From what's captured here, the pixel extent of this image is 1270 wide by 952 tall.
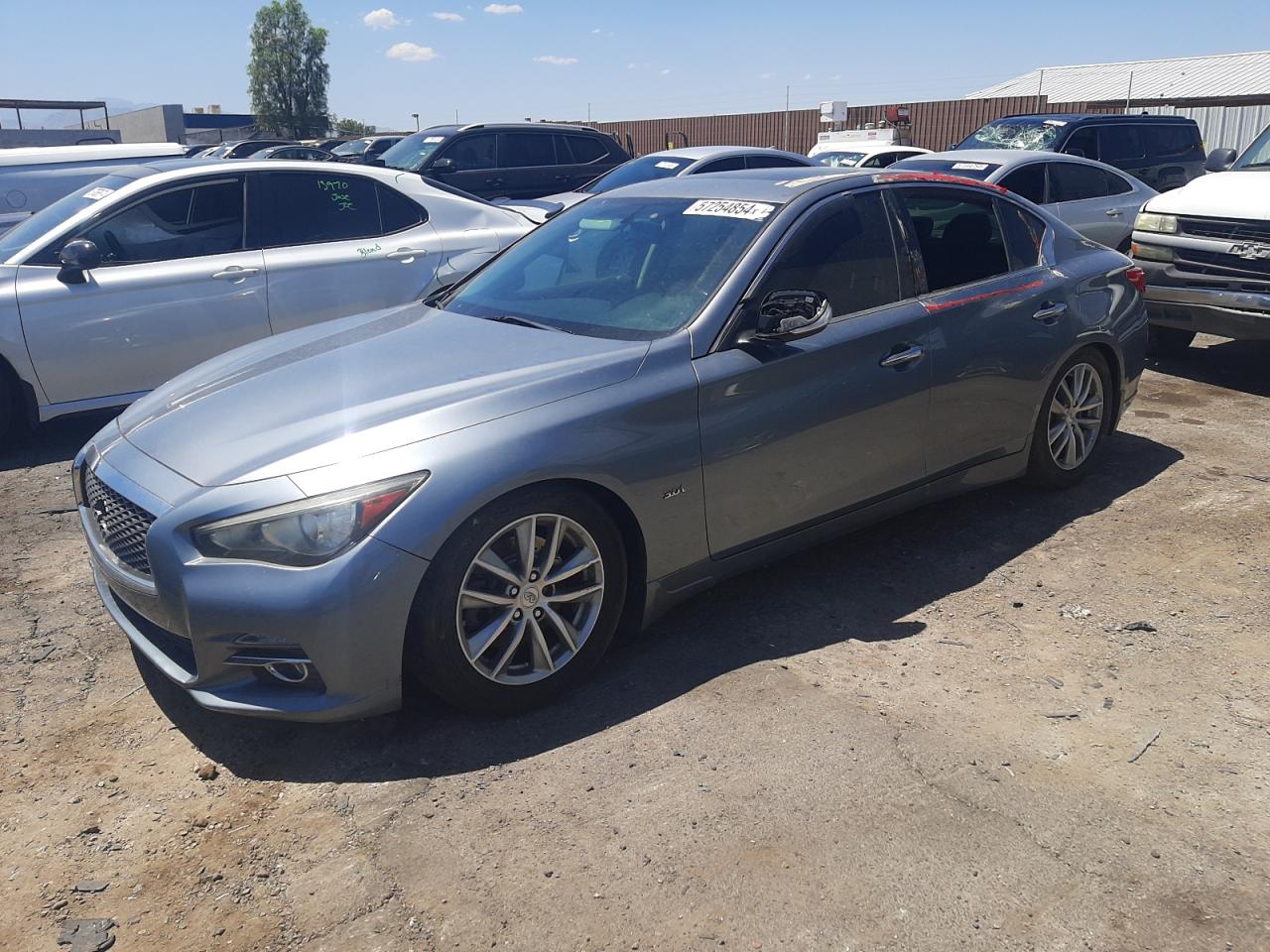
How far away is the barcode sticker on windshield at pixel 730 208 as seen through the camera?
4117 millimetres

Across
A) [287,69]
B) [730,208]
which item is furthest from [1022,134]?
[287,69]

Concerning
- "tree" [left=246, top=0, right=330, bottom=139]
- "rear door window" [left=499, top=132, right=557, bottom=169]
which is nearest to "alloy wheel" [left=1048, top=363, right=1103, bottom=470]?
"rear door window" [left=499, top=132, right=557, bottom=169]

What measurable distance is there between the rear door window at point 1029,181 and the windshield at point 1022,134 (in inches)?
93.9

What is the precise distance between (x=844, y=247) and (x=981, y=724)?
1.94 m

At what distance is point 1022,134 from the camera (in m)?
12.3

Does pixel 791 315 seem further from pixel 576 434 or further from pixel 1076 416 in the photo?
pixel 1076 416

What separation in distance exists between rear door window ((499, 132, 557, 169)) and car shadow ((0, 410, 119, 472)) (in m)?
7.92

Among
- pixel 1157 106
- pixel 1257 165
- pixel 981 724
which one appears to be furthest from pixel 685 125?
pixel 981 724

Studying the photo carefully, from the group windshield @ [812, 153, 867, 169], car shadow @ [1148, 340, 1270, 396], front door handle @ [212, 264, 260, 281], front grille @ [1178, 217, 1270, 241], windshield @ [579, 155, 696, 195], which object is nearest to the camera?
front door handle @ [212, 264, 260, 281]

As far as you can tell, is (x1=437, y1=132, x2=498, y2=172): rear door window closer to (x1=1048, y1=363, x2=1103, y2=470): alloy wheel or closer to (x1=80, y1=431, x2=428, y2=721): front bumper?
(x1=1048, y1=363, x2=1103, y2=470): alloy wheel

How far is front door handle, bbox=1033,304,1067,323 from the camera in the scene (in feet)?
16.0

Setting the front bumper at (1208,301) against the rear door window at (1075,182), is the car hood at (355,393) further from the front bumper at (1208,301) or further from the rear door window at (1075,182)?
the rear door window at (1075,182)

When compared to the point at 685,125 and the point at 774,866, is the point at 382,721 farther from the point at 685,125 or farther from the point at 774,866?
the point at 685,125

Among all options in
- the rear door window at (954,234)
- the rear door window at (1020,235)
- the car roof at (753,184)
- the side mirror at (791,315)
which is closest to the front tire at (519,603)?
the side mirror at (791,315)
